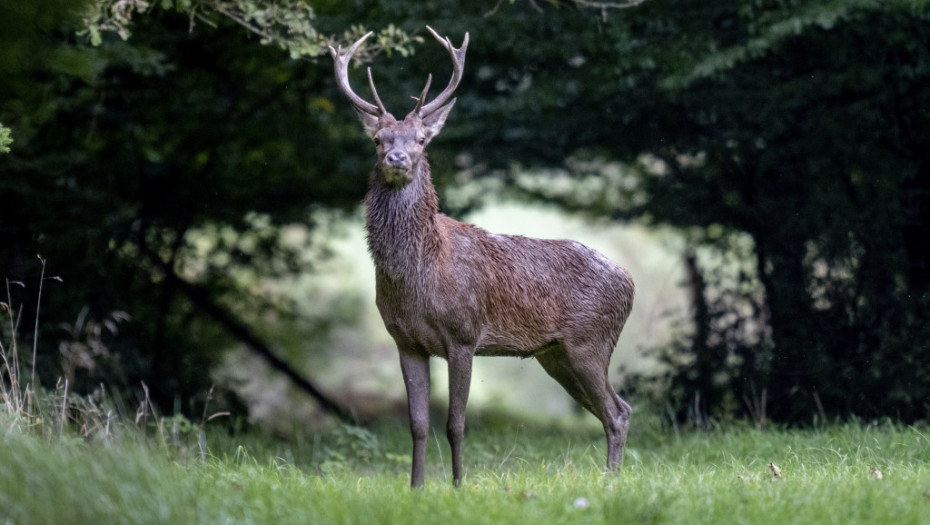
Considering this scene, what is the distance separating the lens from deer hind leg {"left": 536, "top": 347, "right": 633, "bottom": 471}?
255 inches

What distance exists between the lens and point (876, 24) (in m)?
8.55

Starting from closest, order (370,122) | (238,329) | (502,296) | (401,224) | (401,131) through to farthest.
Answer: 1. (401,131)
2. (401,224)
3. (370,122)
4. (502,296)
5. (238,329)

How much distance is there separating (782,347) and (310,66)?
220 inches

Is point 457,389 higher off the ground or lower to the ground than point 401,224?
lower

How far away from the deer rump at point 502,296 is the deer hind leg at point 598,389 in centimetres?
8

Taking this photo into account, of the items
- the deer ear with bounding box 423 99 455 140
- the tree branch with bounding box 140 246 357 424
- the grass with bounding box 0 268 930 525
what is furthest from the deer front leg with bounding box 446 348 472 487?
the tree branch with bounding box 140 246 357 424

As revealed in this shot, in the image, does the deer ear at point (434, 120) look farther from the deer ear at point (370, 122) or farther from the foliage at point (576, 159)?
the foliage at point (576, 159)

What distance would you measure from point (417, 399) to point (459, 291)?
0.64m

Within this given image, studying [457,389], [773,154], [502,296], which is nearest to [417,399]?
[457,389]

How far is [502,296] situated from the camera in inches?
242

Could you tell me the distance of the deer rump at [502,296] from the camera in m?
5.75

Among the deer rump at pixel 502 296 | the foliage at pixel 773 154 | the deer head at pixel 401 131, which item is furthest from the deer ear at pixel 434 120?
the foliage at pixel 773 154

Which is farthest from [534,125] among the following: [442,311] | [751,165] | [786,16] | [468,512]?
[468,512]

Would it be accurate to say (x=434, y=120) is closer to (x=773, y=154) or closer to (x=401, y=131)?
(x=401, y=131)
